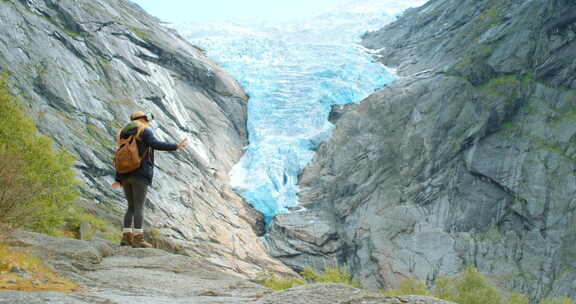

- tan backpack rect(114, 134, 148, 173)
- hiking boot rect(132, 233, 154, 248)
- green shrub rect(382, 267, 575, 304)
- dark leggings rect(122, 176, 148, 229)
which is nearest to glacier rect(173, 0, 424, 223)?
green shrub rect(382, 267, 575, 304)

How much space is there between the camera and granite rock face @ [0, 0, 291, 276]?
36.3 m

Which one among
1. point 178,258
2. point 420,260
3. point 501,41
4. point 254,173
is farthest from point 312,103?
point 178,258

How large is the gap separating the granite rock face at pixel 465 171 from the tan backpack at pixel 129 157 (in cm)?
3187

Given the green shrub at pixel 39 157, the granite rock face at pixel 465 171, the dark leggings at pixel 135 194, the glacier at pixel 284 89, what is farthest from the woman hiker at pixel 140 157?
the glacier at pixel 284 89

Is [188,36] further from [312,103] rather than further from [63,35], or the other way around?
[63,35]

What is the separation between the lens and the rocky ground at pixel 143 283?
6145 millimetres

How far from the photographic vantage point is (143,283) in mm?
8234

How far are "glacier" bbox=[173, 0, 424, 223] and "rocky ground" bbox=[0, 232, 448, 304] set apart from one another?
121 ft

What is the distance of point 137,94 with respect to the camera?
154 feet

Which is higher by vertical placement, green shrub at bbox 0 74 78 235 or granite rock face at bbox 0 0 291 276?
granite rock face at bbox 0 0 291 276

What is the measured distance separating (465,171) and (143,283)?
4105 centimetres

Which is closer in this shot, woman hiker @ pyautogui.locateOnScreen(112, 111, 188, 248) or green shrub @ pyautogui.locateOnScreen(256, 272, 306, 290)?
woman hiker @ pyautogui.locateOnScreen(112, 111, 188, 248)

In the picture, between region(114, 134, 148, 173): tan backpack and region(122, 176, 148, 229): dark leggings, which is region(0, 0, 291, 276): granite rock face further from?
region(114, 134, 148, 173): tan backpack

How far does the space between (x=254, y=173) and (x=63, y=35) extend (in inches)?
738
